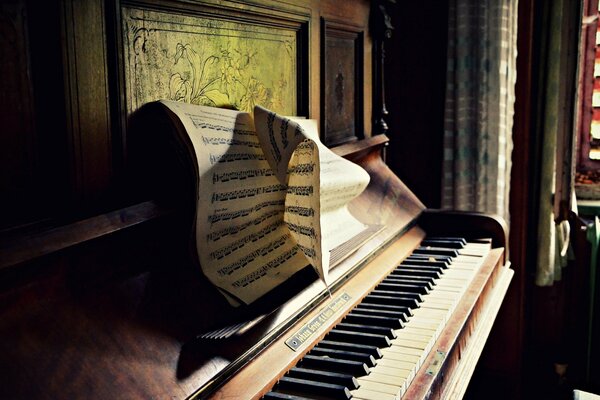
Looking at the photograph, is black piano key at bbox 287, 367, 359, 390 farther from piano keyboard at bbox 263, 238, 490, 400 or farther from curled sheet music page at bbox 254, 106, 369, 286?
curled sheet music page at bbox 254, 106, 369, 286

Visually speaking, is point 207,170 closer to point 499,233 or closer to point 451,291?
point 451,291

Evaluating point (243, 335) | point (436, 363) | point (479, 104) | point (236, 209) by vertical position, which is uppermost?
point (479, 104)

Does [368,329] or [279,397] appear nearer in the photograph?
[279,397]

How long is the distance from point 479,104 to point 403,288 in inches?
64.0

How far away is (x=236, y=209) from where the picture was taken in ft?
4.85

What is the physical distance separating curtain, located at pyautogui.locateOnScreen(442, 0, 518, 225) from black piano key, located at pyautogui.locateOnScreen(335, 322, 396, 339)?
1.87 m

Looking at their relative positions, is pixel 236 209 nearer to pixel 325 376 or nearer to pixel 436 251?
pixel 325 376

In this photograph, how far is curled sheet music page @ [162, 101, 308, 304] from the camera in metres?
1.40

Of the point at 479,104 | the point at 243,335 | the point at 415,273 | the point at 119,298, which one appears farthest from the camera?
the point at 479,104

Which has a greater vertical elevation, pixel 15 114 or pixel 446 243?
pixel 15 114

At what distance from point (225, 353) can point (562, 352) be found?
281 cm

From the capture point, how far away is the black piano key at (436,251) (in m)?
2.31

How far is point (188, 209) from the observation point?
56.7 inches

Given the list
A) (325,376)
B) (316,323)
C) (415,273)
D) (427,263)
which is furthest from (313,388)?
(427,263)
